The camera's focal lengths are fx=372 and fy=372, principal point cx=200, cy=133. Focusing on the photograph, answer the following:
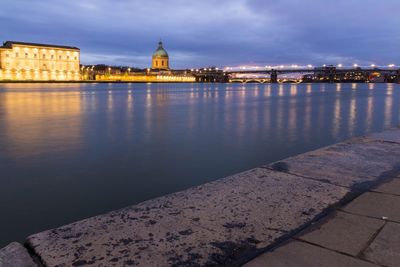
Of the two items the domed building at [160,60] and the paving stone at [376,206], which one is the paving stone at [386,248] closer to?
the paving stone at [376,206]

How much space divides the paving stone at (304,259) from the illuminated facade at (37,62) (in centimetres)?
13341

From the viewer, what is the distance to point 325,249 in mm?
2658

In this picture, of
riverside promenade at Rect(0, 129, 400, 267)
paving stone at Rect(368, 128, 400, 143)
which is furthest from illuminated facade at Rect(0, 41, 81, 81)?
riverside promenade at Rect(0, 129, 400, 267)

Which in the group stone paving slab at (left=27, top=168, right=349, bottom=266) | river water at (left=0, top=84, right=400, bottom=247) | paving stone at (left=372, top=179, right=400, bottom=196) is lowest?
river water at (left=0, top=84, right=400, bottom=247)

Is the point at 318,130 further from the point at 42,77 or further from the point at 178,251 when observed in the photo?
the point at 42,77

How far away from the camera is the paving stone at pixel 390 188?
3992mm

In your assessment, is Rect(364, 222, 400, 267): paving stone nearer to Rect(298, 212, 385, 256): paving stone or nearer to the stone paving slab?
Rect(298, 212, 385, 256): paving stone

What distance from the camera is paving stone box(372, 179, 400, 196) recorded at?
3.99 m

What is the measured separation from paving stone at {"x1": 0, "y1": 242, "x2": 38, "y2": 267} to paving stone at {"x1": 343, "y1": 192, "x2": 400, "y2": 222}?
2.69 m

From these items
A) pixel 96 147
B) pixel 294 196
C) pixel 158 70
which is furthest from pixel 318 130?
pixel 158 70

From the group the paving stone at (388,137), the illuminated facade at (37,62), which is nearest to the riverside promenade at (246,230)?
the paving stone at (388,137)

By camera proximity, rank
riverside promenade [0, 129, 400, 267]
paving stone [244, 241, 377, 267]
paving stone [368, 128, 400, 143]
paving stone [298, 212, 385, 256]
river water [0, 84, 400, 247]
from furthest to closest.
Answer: paving stone [368, 128, 400, 143] < river water [0, 84, 400, 247] < paving stone [298, 212, 385, 256] < riverside promenade [0, 129, 400, 267] < paving stone [244, 241, 377, 267]

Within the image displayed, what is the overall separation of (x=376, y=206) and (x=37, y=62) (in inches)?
5499

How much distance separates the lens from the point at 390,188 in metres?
4.10
